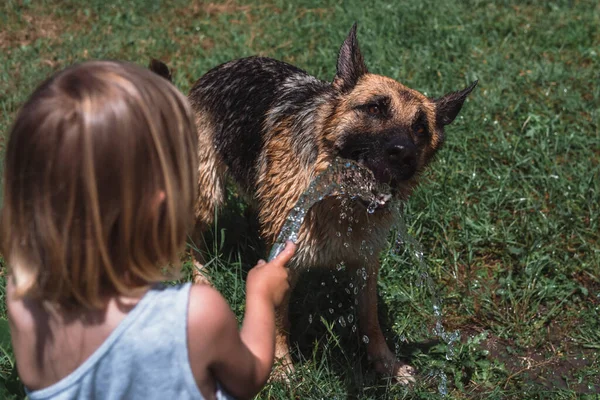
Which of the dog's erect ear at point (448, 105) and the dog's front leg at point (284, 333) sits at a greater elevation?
the dog's erect ear at point (448, 105)

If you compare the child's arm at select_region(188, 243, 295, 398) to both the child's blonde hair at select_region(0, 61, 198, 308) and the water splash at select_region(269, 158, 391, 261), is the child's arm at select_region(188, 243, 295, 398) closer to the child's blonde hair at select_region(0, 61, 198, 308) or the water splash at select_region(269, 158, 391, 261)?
the child's blonde hair at select_region(0, 61, 198, 308)

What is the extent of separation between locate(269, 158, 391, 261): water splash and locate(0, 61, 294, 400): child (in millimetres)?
1539

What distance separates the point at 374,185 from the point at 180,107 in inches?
71.2

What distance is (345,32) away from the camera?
6855 millimetres

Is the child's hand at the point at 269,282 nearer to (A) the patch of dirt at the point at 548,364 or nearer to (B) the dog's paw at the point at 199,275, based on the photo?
(B) the dog's paw at the point at 199,275

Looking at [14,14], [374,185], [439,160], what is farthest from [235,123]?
[14,14]

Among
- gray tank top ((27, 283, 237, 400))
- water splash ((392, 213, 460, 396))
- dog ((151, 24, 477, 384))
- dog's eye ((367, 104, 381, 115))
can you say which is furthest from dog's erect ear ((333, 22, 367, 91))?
gray tank top ((27, 283, 237, 400))

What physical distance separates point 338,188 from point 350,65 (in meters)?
0.73

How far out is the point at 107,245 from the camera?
1948 mm

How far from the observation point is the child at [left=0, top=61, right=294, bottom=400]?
6.02 feet

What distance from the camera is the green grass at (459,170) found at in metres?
4.21

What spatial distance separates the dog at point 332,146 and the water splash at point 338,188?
0.05 meters

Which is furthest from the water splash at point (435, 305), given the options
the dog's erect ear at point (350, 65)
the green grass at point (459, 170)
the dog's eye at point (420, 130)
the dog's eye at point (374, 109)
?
the dog's erect ear at point (350, 65)

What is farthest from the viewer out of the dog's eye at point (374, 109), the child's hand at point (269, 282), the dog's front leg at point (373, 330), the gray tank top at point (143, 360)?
the dog's front leg at point (373, 330)
